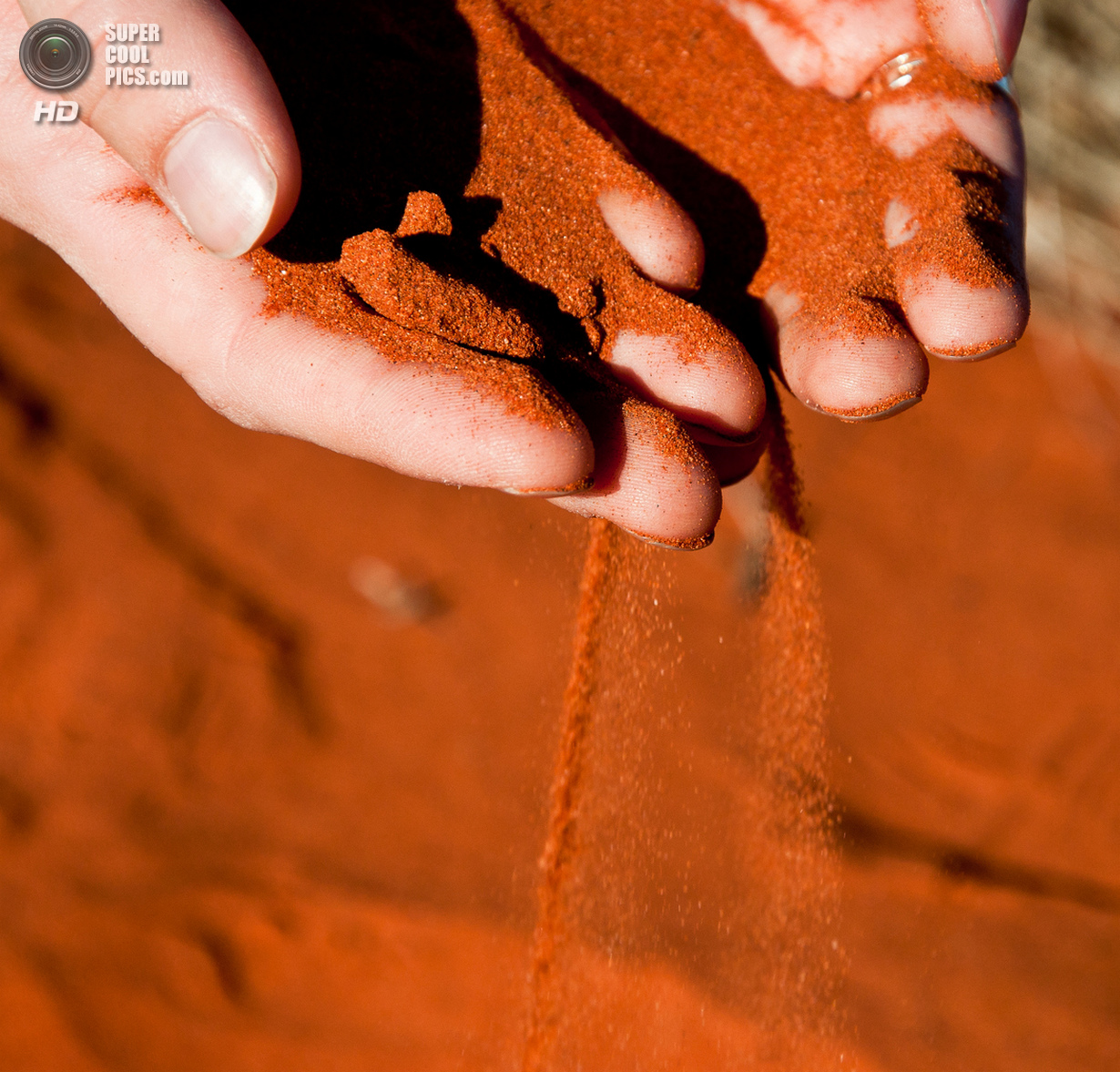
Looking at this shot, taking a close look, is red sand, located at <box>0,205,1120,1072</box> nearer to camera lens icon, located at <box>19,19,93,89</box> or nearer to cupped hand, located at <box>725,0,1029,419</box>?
cupped hand, located at <box>725,0,1029,419</box>

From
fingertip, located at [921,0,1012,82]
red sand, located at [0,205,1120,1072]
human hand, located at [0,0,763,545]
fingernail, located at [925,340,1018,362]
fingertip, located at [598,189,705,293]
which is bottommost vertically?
red sand, located at [0,205,1120,1072]

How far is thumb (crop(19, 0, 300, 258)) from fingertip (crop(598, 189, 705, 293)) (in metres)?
0.54

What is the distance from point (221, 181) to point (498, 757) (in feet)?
5.73

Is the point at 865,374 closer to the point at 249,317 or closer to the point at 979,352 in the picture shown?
the point at 979,352

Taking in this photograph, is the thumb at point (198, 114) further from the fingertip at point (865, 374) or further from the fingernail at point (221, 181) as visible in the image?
the fingertip at point (865, 374)

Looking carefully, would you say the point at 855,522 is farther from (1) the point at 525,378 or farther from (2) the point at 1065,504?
(1) the point at 525,378

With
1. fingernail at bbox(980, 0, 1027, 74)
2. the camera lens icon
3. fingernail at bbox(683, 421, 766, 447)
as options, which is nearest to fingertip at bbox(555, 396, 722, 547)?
fingernail at bbox(683, 421, 766, 447)

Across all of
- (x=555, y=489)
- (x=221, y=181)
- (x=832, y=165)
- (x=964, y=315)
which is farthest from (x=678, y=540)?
(x=832, y=165)

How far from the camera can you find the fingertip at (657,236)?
143 centimetres

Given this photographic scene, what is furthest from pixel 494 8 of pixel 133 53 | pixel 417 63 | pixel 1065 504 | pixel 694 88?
pixel 1065 504

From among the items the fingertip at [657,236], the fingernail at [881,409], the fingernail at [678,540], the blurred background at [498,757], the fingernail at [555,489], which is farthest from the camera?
the blurred background at [498,757]

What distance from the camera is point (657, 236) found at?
1429 mm

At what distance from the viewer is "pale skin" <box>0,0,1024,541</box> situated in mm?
1076

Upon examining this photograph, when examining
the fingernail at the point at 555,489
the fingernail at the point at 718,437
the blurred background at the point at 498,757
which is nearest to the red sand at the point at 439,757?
the blurred background at the point at 498,757
